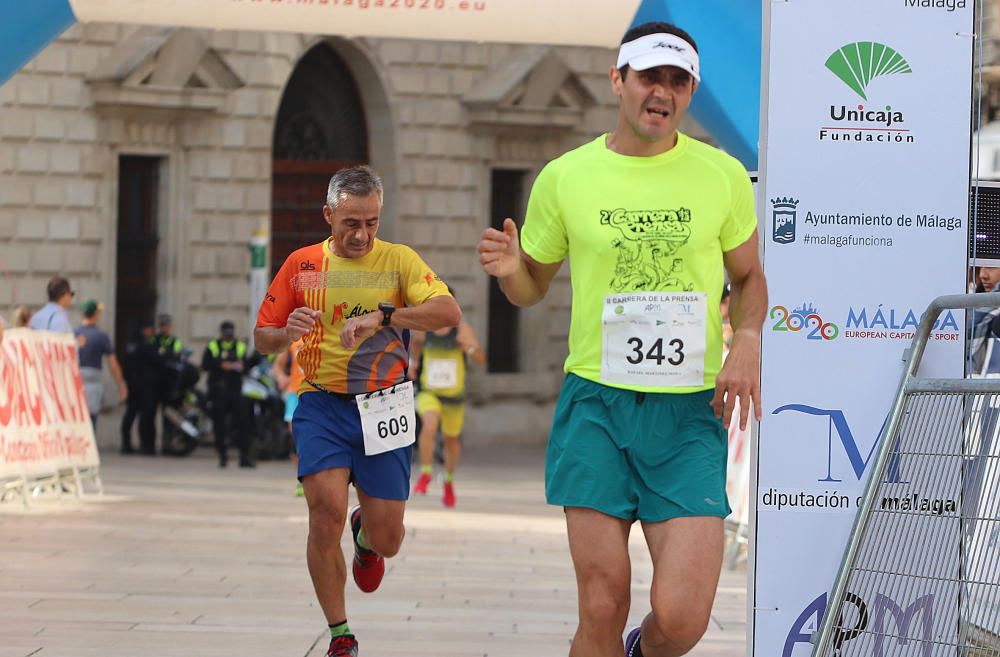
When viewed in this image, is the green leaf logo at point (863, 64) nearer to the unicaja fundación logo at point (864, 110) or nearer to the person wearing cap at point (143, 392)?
the unicaja fundación logo at point (864, 110)

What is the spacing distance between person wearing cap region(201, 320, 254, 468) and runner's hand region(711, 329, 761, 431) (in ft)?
53.3

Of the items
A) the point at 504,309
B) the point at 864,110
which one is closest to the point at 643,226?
the point at 864,110

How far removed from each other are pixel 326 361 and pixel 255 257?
57.5 ft

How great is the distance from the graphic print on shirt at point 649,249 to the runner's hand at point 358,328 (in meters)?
1.93

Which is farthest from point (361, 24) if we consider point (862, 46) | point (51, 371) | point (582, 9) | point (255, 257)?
point (255, 257)

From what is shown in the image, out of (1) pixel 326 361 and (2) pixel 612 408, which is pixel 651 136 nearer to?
(2) pixel 612 408

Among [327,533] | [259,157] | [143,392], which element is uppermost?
[259,157]

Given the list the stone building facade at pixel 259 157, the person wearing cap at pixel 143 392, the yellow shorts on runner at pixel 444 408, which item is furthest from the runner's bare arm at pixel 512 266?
the stone building facade at pixel 259 157

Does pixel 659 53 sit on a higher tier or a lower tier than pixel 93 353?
higher

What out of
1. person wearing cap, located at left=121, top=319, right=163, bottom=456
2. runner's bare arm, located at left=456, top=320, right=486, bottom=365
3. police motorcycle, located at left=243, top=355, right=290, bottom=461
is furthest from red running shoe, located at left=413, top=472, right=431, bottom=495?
person wearing cap, located at left=121, top=319, right=163, bottom=456

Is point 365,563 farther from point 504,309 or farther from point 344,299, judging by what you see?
point 504,309

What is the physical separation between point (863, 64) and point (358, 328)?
2.10 m

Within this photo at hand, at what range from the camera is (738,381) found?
17.5ft

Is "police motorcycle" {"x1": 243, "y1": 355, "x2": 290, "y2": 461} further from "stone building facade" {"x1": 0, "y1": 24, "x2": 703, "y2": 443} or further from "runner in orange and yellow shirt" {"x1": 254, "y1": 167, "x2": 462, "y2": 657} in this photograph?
"runner in orange and yellow shirt" {"x1": 254, "y1": 167, "x2": 462, "y2": 657}
